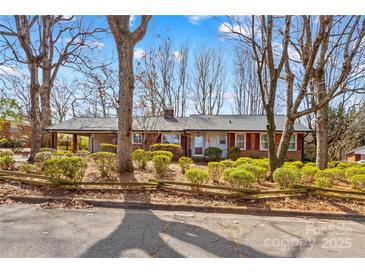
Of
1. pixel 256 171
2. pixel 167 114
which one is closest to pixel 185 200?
pixel 256 171

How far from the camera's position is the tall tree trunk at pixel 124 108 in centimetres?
697

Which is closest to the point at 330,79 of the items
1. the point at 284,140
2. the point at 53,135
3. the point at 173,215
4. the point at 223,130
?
the point at 223,130

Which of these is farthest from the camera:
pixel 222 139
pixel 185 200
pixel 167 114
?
pixel 167 114

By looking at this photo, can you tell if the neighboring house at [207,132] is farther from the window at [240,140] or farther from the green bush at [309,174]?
the green bush at [309,174]

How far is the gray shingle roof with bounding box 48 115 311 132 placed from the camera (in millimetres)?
15576

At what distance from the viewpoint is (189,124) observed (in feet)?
53.9

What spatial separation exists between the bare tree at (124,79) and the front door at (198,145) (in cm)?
962

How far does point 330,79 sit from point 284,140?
12069 millimetres

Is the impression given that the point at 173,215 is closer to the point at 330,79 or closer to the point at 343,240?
the point at 343,240

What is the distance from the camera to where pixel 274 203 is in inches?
183

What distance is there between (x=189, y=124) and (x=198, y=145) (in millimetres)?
1752

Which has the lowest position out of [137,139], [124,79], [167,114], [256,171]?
[256,171]

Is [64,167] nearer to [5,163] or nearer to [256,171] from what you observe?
[5,163]

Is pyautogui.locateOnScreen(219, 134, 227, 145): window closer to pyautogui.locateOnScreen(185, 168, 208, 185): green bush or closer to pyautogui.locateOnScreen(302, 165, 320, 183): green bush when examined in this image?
pyautogui.locateOnScreen(302, 165, 320, 183): green bush
